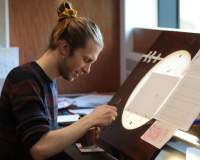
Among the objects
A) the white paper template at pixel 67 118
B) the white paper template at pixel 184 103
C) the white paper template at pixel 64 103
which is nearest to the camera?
the white paper template at pixel 184 103

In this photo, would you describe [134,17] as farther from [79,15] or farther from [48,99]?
[48,99]

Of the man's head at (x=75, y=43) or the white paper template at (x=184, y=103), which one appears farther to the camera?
the man's head at (x=75, y=43)

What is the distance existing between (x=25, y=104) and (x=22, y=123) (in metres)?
0.06

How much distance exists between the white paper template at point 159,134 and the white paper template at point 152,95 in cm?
6

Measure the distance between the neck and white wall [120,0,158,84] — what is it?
1.12m

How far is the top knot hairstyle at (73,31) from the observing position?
3.40 ft

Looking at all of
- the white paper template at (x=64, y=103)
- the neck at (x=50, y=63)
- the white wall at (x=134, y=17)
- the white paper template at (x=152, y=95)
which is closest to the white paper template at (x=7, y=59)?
the white paper template at (x=64, y=103)

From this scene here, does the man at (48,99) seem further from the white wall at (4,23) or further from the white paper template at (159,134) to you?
the white wall at (4,23)

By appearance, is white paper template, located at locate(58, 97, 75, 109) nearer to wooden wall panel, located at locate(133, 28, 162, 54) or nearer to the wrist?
wooden wall panel, located at locate(133, 28, 162, 54)

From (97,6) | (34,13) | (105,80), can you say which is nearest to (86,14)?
(97,6)

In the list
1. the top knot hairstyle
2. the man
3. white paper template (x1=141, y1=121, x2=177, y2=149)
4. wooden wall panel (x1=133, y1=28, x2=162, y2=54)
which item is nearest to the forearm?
the man

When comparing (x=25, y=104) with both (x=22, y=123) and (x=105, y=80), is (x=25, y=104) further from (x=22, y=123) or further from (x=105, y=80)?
(x=105, y=80)

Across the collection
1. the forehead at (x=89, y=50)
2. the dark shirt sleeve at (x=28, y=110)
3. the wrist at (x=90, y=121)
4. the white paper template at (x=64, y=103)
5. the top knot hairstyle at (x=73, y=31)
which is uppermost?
the top knot hairstyle at (x=73, y=31)

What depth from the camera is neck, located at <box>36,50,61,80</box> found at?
3.51 feet
